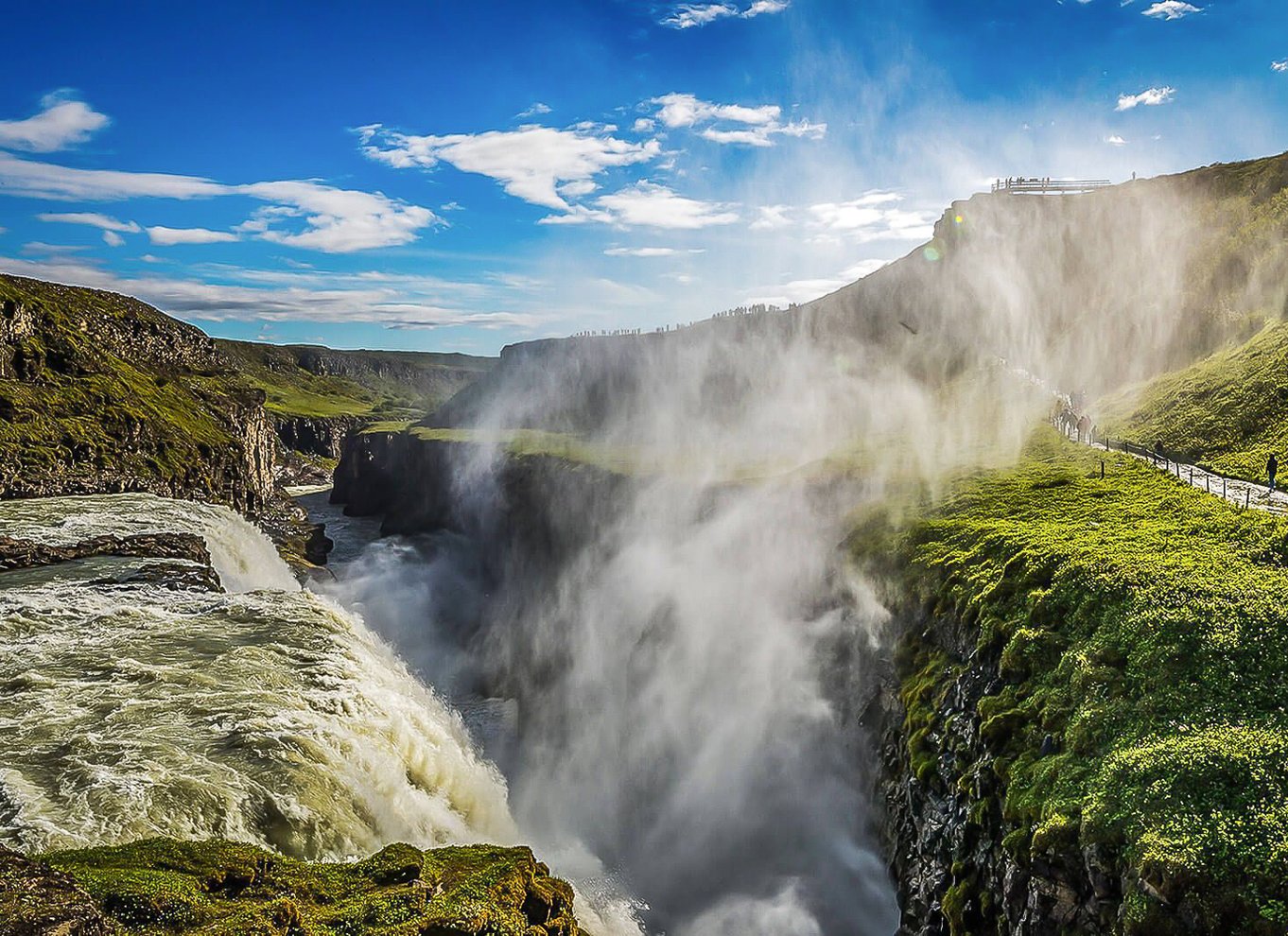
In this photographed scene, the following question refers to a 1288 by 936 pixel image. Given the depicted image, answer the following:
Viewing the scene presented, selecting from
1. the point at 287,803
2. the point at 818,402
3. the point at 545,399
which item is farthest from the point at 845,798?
the point at 545,399

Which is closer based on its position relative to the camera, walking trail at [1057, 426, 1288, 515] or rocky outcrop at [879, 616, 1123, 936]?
rocky outcrop at [879, 616, 1123, 936]

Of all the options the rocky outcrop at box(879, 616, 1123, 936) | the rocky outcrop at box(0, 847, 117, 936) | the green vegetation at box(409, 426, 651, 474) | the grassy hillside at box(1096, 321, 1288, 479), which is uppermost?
the grassy hillside at box(1096, 321, 1288, 479)

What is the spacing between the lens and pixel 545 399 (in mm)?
128875

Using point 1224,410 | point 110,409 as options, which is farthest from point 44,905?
point 110,409

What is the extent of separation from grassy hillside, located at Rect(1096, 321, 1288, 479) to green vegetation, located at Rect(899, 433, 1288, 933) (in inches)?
365

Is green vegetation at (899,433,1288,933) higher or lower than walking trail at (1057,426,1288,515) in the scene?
lower

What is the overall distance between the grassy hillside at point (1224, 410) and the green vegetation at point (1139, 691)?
9.26 meters

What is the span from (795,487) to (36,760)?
46.2m

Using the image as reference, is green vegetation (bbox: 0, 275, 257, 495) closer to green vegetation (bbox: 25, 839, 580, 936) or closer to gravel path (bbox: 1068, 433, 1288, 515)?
green vegetation (bbox: 25, 839, 580, 936)

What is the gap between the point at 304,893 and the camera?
17.8 metres

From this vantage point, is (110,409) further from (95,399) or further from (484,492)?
(484,492)

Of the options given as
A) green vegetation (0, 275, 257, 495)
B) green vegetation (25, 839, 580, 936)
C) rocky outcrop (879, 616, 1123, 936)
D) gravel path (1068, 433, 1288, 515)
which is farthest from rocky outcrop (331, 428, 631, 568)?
green vegetation (25, 839, 580, 936)

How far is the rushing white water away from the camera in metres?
23.1

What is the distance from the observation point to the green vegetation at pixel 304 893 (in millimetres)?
15273
